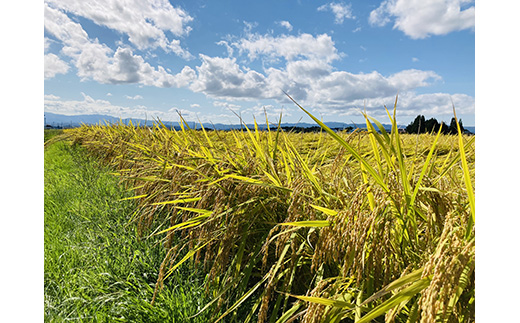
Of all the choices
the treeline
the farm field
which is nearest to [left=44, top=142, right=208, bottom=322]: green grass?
the farm field

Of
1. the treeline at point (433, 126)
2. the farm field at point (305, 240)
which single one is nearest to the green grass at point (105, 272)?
the farm field at point (305, 240)

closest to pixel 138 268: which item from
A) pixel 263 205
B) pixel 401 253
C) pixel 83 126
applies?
pixel 263 205

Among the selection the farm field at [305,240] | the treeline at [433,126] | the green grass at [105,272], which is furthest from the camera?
the green grass at [105,272]

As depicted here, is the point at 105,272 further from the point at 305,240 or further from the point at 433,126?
the point at 433,126

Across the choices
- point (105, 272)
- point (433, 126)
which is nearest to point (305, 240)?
point (105, 272)

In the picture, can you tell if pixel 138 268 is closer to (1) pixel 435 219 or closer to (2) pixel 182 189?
(2) pixel 182 189

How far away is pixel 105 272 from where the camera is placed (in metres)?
1.91

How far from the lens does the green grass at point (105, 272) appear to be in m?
1.53

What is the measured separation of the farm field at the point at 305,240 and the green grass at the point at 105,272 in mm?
12

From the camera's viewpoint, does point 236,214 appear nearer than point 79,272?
Yes

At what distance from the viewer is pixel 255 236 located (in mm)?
1701

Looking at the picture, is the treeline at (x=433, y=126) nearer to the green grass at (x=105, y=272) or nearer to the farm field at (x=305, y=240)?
the farm field at (x=305, y=240)

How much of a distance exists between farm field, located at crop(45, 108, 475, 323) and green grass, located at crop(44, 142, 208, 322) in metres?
0.01

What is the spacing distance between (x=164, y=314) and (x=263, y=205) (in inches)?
23.7
